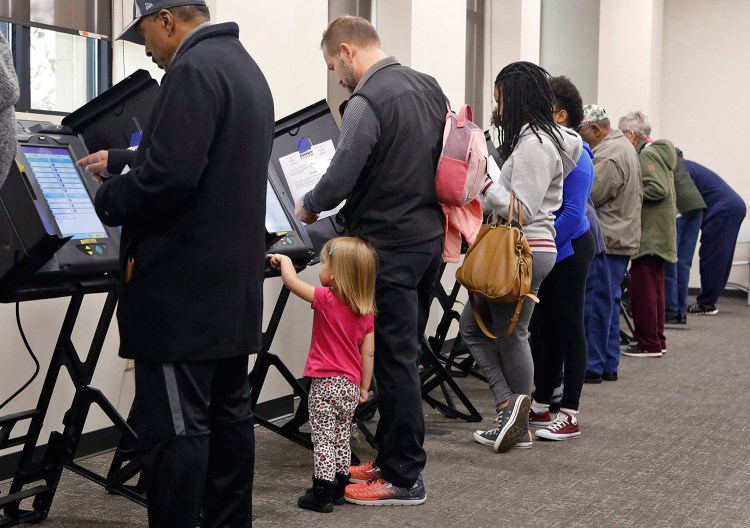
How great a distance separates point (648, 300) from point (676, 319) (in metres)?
2.08

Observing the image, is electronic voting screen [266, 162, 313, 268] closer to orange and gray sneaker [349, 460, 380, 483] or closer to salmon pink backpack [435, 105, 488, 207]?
salmon pink backpack [435, 105, 488, 207]

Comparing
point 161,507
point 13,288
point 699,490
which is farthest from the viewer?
point 699,490

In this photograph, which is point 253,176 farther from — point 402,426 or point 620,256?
point 620,256

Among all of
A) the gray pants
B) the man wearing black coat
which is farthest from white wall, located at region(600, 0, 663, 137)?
the man wearing black coat

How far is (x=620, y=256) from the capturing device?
5.61 metres

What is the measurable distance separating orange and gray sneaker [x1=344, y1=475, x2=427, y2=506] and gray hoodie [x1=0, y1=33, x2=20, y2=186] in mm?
1746

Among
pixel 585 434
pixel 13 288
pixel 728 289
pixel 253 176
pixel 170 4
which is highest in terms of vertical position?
pixel 170 4

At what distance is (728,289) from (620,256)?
506cm

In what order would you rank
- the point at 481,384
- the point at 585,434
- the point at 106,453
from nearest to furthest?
the point at 106,453, the point at 585,434, the point at 481,384

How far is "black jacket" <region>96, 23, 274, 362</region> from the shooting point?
216cm

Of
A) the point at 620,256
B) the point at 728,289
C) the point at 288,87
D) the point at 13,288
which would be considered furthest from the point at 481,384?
the point at 728,289

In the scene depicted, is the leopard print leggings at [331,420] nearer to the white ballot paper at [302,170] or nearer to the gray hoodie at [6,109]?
the white ballot paper at [302,170]

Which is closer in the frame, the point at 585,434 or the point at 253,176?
the point at 253,176

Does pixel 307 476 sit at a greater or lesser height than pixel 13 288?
lesser
